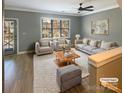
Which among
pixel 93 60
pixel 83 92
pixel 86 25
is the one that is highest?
pixel 86 25

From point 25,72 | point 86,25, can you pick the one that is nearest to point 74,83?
point 25,72

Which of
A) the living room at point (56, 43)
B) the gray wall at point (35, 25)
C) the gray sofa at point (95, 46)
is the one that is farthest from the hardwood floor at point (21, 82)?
the gray wall at point (35, 25)

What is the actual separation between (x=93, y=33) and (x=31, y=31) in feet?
14.3

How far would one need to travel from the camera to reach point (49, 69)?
4887 millimetres

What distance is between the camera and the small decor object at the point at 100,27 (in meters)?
7.30

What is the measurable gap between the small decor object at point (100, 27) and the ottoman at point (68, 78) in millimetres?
4708

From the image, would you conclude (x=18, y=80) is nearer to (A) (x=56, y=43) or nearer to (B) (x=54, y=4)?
(B) (x=54, y=4)

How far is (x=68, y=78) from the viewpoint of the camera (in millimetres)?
3275

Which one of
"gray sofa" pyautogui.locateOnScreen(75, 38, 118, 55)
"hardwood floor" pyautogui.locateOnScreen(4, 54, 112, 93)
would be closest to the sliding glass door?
"hardwood floor" pyautogui.locateOnScreen(4, 54, 112, 93)

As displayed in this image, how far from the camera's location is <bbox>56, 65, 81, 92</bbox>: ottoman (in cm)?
319

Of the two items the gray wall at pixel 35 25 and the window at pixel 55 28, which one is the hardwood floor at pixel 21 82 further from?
the window at pixel 55 28

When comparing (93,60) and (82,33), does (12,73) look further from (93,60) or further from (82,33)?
(82,33)

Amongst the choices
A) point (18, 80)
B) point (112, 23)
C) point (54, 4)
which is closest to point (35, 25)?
point (54, 4)

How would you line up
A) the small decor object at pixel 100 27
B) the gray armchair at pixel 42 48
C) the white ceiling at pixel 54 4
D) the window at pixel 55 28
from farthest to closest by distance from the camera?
the window at pixel 55 28, the small decor object at pixel 100 27, the gray armchair at pixel 42 48, the white ceiling at pixel 54 4
